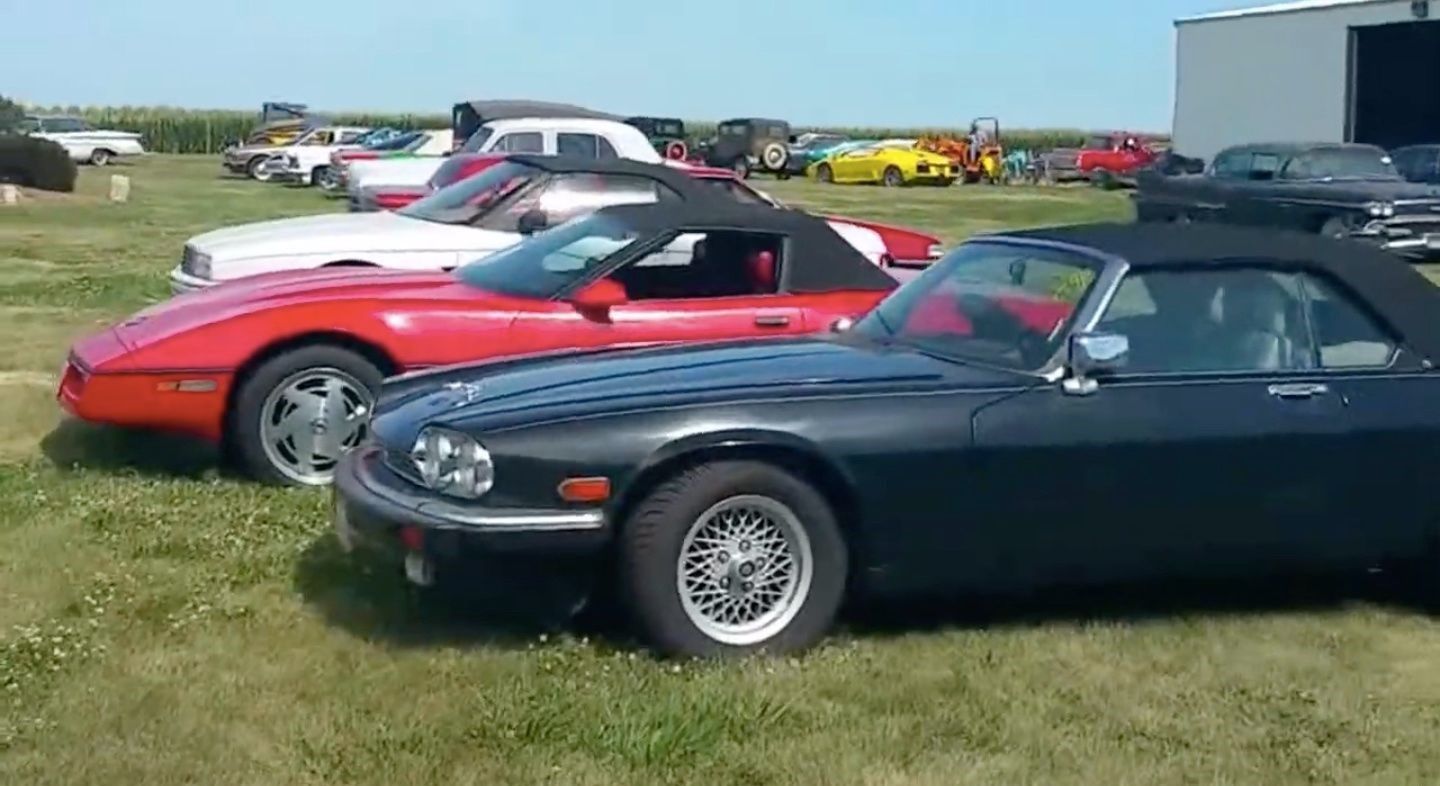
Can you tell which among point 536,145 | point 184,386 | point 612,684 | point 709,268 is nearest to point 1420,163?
point 536,145

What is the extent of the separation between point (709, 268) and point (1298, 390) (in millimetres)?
3156

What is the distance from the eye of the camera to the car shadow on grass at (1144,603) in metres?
6.06

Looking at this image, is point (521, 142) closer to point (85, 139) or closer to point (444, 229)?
point (444, 229)

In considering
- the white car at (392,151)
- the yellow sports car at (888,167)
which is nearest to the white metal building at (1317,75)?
the yellow sports car at (888,167)

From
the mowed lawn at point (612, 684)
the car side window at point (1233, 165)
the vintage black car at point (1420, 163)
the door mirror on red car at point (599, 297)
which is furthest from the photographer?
the vintage black car at point (1420, 163)

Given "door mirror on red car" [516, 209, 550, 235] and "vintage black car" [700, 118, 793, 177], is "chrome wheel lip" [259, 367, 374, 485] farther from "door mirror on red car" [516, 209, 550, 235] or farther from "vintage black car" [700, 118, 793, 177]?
"vintage black car" [700, 118, 793, 177]

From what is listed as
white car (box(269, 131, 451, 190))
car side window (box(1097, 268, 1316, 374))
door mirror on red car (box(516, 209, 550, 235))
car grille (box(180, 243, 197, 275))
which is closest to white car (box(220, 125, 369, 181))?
white car (box(269, 131, 451, 190))

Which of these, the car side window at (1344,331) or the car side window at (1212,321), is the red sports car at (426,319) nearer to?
the car side window at (1212,321)

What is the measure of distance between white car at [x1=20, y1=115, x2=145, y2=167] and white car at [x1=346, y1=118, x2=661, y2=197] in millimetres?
30290

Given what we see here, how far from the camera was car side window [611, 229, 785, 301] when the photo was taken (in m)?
8.30

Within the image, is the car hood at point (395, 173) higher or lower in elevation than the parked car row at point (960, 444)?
higher

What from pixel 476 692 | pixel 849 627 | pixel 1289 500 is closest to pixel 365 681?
pixel 476 692

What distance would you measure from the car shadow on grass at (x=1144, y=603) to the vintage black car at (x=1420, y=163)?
784 inches

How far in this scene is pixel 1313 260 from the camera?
6266mm
